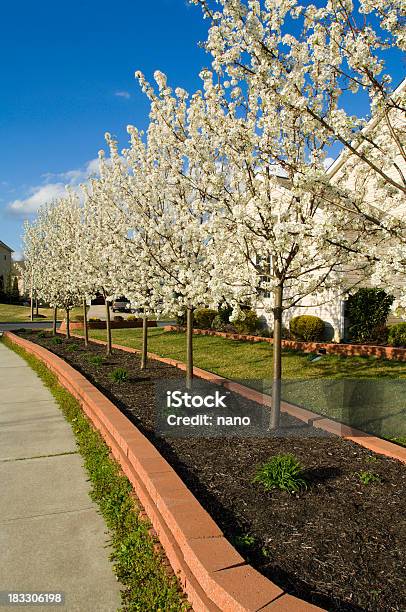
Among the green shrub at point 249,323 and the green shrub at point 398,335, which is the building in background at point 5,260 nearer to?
the green shrub at point 249,323

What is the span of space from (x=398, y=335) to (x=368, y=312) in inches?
67.8

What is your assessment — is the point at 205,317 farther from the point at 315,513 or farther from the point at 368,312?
the point at 315,513

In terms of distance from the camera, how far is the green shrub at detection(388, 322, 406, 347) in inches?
454

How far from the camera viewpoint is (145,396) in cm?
789

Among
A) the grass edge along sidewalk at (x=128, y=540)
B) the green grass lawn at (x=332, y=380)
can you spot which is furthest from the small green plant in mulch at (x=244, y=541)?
the green grass lawn at (x=332, y=380)

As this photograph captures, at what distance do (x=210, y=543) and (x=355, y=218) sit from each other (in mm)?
3443

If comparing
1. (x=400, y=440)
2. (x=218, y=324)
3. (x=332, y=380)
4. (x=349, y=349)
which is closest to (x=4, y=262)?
(x=218, y=324)

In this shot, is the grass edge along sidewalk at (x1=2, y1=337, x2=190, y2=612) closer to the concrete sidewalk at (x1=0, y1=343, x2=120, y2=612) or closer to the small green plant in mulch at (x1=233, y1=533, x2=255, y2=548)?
the concrete sidewalk at (x1=0, y1=343, x2=120, y2=612)

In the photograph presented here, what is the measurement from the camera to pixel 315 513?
3846mm

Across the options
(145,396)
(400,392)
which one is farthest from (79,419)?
(400,392)

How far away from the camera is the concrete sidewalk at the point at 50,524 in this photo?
3.18 m

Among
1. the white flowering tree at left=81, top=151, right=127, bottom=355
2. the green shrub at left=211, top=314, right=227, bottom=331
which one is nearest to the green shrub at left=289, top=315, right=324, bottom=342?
the green shrub at left=211, top=314, right=227, bottom=331

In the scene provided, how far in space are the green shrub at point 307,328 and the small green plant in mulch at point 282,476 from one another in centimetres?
976

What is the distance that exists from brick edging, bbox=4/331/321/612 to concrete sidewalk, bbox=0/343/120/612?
1.44 ft
